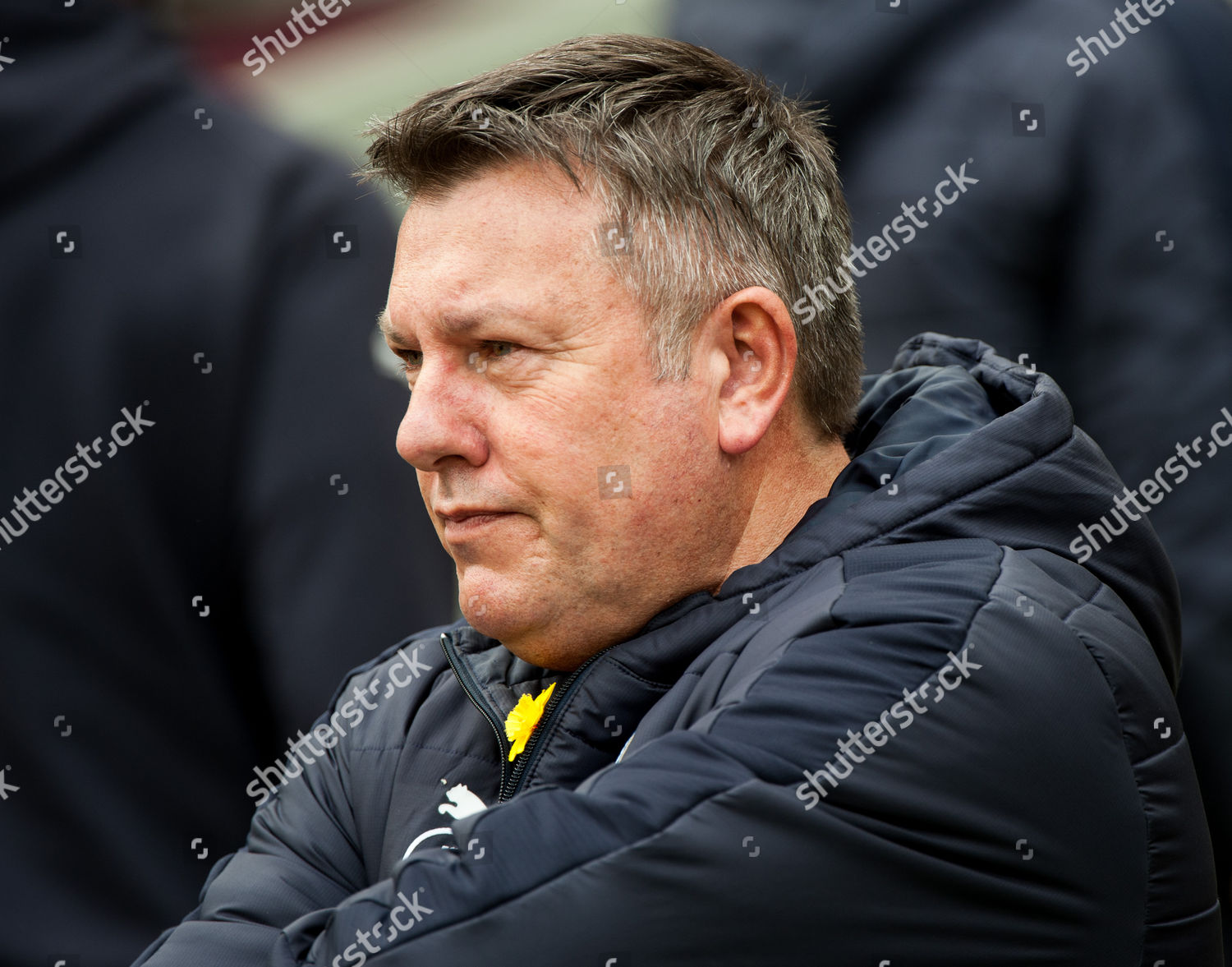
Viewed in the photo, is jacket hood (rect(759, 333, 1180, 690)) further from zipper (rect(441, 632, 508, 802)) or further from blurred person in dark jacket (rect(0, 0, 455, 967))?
blurred person in dark jacket (rect(0, 0, 455, 967))

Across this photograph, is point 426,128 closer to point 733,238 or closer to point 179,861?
point 733,238

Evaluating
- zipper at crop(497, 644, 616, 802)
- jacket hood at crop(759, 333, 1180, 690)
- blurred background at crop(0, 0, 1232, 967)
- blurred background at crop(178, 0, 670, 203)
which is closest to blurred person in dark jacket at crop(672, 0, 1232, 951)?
blurred background at crop(0, 0, 1232, 967)

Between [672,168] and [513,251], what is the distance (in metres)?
0.21

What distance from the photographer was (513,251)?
4.60 ft

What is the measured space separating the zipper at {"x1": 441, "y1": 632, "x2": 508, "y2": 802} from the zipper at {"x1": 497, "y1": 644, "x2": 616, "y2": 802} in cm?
1

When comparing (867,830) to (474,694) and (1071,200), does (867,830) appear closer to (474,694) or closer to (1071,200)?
(474,694)

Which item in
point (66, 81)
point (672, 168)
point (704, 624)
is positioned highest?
point (66, 81)

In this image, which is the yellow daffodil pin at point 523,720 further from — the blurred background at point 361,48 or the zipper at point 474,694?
the blurred background at point 361,48

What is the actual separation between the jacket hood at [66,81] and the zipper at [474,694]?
4.97ft

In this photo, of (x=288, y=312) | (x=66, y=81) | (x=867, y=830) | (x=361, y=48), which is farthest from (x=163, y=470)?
(x=867, y=830)

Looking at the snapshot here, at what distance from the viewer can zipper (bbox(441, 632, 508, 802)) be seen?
1.46 m

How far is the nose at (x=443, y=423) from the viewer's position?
55.5 inches

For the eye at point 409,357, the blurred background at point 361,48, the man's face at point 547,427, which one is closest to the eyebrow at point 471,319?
the man's face at point 547,427

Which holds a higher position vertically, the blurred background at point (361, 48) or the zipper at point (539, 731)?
the blurred background at point (361, 48)
